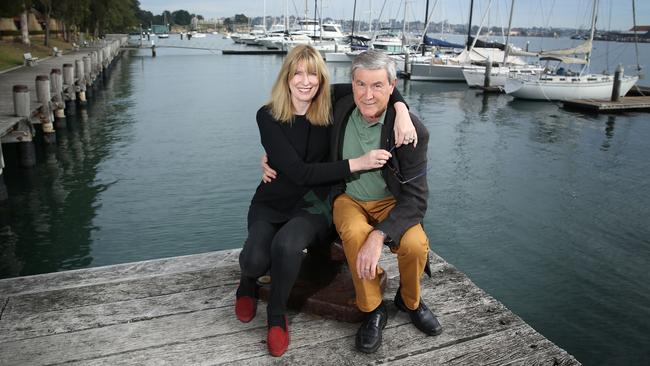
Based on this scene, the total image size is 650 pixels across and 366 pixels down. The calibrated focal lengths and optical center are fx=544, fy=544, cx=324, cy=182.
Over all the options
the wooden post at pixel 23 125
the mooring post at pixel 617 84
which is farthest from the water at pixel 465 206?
the mooring post at pixel 617 84

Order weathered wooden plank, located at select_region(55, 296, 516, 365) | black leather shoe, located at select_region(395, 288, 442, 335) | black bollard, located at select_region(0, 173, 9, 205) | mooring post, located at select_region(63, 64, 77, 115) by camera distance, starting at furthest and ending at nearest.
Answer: mooring post, located at select_region(63, 64, 77, 115)
black bollard, located at select_region(0, 173, 9, 205)
black leather shoe, located at select_region(395, 288, 442, 335)
weathered wooden plank, located at select_region(55, 296, 516, 365)

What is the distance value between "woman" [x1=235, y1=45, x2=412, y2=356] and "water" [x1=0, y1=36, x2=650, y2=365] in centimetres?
448

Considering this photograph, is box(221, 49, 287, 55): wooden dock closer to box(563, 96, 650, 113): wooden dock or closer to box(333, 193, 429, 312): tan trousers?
box(563, 96, 650, 113): wooden dock

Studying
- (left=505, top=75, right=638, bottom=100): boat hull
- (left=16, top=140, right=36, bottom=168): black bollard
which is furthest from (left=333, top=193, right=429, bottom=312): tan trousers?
(left=505, top=75, right=638, bottom=100): boat hull

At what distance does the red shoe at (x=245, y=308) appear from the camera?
3305mm

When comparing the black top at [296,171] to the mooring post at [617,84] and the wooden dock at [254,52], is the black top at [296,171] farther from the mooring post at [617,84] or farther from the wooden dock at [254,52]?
the wooden dock at [254,52]

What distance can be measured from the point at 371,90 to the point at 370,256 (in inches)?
38.9

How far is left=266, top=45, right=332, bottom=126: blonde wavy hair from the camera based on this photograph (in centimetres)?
338

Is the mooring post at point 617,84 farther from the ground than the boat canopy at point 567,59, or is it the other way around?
the boat canopy at point 567,59

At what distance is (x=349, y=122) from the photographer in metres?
3.50

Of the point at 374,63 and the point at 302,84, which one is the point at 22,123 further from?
the point at 374,63

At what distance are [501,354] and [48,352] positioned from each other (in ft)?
8.18

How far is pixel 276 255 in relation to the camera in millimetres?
3109

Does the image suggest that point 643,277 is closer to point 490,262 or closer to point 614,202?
point 490,262
